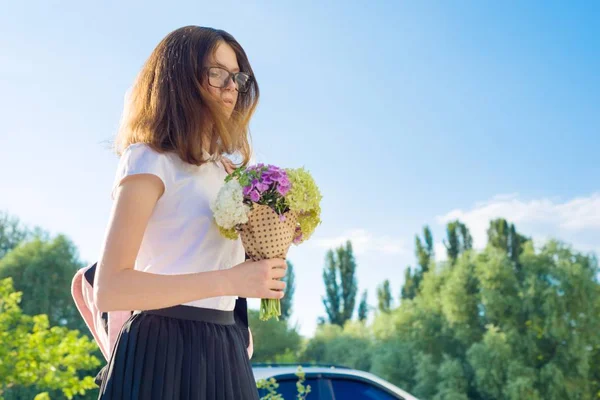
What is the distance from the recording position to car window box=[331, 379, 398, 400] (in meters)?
4.61

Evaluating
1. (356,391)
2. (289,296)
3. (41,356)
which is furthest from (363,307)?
(356,391)

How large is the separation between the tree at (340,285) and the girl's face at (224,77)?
37.3 m

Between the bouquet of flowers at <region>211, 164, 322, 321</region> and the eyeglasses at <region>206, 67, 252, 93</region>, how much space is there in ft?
0.83

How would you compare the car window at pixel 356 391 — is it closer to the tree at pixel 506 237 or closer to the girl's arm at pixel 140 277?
the girl's arm at pixel 140 277

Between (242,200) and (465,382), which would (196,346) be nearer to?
(242,200)

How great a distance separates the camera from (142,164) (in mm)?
1491

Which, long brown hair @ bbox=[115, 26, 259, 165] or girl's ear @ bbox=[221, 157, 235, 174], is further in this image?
girl's ear @ bbox=[221, 157, 235, 174]

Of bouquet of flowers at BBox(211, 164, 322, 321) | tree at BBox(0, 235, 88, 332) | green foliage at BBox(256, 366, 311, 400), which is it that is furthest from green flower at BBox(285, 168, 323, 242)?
tree at BBox(0, 235, 88, 332)

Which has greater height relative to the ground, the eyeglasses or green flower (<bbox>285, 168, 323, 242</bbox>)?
the eyeglasses

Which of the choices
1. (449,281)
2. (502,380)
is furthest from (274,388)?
(449,281)

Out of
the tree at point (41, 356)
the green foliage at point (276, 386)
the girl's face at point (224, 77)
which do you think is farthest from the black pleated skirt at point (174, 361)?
the tree at point (41, 356)

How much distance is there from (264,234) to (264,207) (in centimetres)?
7

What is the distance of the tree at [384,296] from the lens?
38969mm

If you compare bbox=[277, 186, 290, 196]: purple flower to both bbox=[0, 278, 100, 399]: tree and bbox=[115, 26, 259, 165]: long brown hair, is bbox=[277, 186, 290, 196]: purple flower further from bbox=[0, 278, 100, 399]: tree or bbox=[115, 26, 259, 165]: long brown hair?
bbox=[0, 278, 100, 399]: tree
